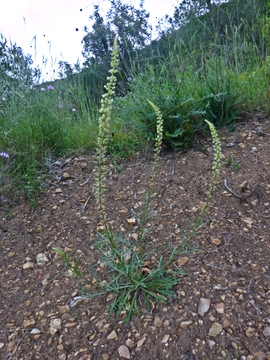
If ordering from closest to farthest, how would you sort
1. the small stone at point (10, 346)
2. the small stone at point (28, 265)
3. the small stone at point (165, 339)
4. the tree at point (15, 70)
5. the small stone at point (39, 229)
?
the small stone at point (165, 339)
the small stone at point (10, 346)
the small stone at point (28, 265)
the small stone at point (39, 229)
the tree at point (15, 70)

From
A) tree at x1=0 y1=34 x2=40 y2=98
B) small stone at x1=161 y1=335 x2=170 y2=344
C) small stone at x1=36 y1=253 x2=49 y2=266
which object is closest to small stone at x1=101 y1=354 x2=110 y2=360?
small stone at x1=161 y1=335 x2=170 y2=344

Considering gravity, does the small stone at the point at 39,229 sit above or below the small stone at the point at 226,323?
above

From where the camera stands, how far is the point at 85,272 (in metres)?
1.73

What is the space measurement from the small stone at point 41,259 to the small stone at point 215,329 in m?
1.03

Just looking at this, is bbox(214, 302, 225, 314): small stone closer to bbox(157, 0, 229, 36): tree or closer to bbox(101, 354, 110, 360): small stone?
bbox(101, 354, 110, 360): small stone

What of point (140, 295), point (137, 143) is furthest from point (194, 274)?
point (137, 143)

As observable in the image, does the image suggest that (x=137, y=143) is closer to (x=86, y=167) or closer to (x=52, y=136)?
(x=86, y=167)

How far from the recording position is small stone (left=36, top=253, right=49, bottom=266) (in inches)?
74.4

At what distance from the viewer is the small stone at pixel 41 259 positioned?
189 cm

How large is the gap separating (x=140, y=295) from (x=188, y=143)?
1.43 meters

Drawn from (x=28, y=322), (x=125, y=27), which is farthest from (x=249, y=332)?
(x=125, y=27)

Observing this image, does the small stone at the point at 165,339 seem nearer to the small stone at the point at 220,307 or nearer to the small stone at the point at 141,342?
the small stone at the point at 141,342

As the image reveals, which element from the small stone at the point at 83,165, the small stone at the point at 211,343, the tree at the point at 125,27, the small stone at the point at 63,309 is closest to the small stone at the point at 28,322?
the small stone at the point at 63,309

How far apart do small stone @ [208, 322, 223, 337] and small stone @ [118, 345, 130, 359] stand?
1.18ft
